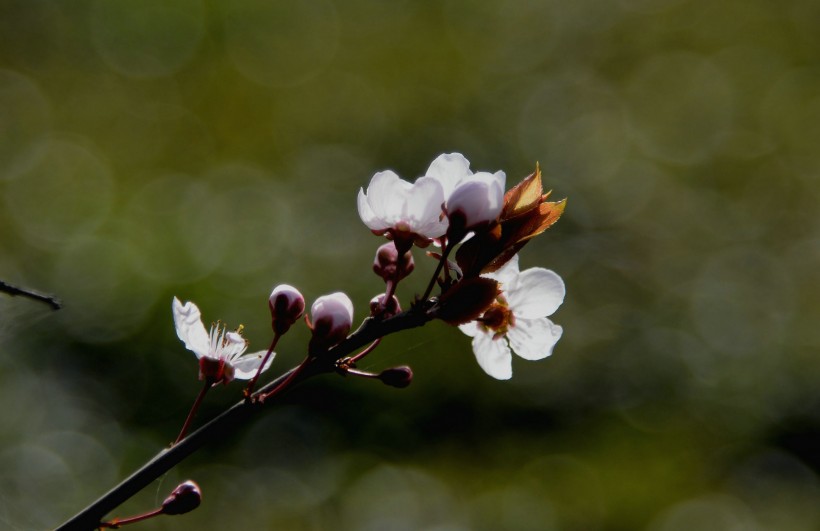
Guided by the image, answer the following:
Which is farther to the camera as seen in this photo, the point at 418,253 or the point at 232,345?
the point at 418,253

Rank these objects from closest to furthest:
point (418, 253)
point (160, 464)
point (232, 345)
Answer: point (160, 464)
point (232, 345)
point (418, 253)

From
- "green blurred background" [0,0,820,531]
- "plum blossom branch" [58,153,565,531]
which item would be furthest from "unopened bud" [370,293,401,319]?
"green blurred background" [0,0,820,531]

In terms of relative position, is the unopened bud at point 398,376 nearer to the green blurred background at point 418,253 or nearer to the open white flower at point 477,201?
the open white flower at point 477,201

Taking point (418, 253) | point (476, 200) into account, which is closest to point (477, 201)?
point (476, 200)

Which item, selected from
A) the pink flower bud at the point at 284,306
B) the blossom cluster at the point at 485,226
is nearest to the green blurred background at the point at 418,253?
the pink flower bud at the point at 284,306

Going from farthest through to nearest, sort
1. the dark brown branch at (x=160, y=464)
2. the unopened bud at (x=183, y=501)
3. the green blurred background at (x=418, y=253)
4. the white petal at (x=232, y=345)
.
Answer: the green blurred background at (x=418, y=253) → the white petal at (x=232, y=345) → the unopened bud at (x=183, y=501) → the dark brown branch at (x=160, y=464)

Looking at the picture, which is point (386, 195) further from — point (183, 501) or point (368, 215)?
point (183, 501)

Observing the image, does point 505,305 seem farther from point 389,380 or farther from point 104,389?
point 104,389
